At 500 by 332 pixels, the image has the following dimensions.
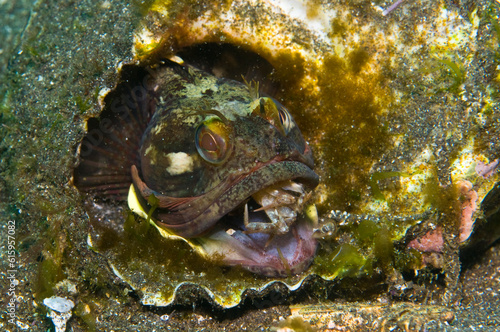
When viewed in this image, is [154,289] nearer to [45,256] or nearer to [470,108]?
→ [45,256]

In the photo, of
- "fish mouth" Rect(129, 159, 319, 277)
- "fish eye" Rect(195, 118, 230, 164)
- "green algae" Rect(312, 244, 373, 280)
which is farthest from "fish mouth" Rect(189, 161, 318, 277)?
"fish eye" Rect(195, 118, 230, 164)

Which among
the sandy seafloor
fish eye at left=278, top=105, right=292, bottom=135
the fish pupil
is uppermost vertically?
fish eye at left=278, top=105, right=292, bottom=135

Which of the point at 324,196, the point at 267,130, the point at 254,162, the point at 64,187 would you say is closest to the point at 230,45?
the point at 267,130

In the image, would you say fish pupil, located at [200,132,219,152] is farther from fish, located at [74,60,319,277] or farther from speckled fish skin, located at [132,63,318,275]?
speckled fish skin, located at [132,63,318,275]

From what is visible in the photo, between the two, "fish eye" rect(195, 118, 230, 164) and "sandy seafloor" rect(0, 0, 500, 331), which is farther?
"sandy seafloor" rect(0, 0, 500, 331)

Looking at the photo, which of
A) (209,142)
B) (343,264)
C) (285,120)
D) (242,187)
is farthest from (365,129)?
(209,142)

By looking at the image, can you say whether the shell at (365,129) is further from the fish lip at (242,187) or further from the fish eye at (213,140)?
the fish eye at (213,140)

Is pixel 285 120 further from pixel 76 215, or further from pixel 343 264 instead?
pixel 76 215
